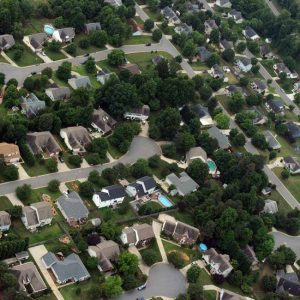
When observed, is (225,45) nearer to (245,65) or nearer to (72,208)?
(245,65)

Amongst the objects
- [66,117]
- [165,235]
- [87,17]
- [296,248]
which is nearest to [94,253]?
[165,235]

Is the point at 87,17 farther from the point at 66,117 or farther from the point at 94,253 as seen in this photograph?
the point at 94,253

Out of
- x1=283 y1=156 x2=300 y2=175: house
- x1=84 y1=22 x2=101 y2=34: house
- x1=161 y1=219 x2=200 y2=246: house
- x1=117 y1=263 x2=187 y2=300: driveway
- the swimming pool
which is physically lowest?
x1=283 y1=156 x2=300 y2=175: house

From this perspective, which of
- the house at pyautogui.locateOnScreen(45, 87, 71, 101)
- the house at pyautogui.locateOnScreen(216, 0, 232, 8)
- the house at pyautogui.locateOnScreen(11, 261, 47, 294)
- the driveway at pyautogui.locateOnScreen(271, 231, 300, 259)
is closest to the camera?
the house at pyautogui.locateOnScreen(11, 261, 47, 294)

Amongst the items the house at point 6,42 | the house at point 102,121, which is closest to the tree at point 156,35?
the house at point 6,42

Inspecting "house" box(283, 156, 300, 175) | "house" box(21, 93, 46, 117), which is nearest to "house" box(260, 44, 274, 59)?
"house" box(283, 156, 300, 175)

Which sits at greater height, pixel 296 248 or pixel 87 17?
pixel 87 17

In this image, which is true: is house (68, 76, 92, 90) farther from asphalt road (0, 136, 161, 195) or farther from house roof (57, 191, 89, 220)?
house roof (57, 191, 89, 220)
